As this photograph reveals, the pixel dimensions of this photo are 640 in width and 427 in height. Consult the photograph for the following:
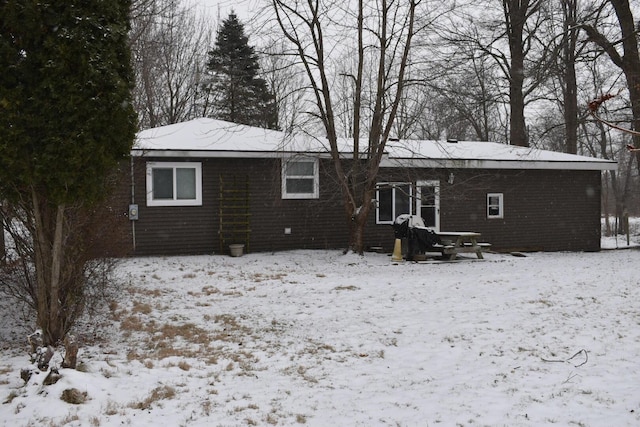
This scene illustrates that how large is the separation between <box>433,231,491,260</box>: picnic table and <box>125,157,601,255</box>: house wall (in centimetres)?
138

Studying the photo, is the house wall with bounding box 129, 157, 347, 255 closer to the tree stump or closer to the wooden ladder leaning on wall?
the wooden ladder leaning on wall

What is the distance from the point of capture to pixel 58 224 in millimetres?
5172

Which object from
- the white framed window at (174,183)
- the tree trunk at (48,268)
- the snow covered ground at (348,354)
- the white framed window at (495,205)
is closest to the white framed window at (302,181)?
the white framed window at (174,183)

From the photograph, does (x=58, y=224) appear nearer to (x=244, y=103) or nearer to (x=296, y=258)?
(x=296, y=258)

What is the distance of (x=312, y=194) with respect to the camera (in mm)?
15289

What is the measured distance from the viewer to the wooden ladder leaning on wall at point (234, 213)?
47.4ft

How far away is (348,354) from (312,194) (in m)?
9.37

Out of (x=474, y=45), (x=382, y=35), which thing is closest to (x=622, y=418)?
(x=382, y=35)

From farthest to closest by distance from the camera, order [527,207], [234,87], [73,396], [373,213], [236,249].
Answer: [234,87] < [527,207] < [373,213] < [236,249] < [73,396]

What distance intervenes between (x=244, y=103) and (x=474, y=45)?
1273 cm

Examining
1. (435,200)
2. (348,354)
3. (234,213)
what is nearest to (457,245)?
(435,200)

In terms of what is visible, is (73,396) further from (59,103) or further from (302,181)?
(302,181)

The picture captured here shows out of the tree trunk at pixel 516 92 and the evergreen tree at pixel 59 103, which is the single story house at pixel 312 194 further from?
the evergreen tree at pixel 59 103

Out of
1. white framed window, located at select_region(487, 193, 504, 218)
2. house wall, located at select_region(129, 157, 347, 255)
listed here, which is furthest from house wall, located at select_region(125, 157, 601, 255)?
white framed window, located at select_region(487, 193, 504, 218)
